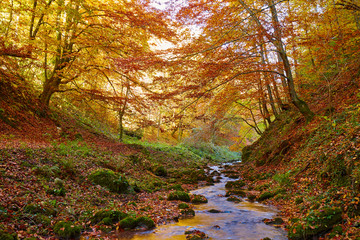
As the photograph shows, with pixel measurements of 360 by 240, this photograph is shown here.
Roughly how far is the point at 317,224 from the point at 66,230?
4.63 meters

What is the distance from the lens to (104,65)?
39.8 ft

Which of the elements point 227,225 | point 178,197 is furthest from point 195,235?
point 178,197

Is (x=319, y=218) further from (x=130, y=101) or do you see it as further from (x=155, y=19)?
(x=130, y=101)

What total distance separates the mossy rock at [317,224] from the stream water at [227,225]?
0.38 metres

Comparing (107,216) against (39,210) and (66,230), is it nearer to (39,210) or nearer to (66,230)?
(66,230)

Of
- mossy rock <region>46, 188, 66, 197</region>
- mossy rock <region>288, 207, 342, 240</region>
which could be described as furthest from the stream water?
mossy rock <region>46, 188, 66, 197</region>

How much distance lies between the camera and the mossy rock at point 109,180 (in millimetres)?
7391

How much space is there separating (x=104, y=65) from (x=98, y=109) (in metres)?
5.37

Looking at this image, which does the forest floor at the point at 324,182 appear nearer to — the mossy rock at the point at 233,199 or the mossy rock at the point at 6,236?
the mossy rock at the point at 233,199

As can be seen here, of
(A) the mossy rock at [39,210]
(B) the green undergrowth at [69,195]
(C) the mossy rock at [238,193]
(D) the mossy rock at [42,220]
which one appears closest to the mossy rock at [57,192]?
(B) the green undergrowth at [69,195]

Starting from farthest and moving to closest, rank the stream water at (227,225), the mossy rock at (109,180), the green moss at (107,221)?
the mossy rock at (109,180) < the green moss at (107,221) < the stream water at (227,225)

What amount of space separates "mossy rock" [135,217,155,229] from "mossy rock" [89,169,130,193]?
2482 millimetres

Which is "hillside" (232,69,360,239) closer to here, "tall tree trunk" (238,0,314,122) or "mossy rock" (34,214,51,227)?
"tall tree trunk" (238,0,314,122)

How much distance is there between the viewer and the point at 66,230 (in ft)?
14.2
